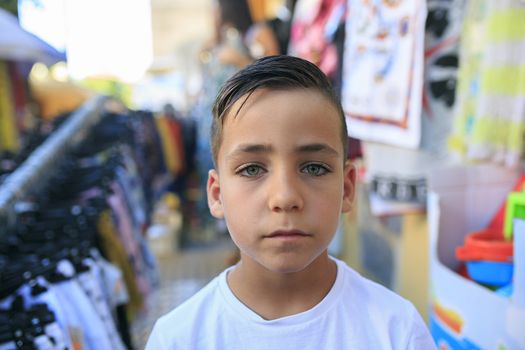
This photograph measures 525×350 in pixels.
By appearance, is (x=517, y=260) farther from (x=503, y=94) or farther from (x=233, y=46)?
(x=233, y=46)

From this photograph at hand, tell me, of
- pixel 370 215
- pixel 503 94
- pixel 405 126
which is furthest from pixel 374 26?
pixel 370 215

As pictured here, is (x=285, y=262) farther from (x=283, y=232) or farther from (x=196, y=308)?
(x=196, y=308)

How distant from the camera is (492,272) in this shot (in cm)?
131

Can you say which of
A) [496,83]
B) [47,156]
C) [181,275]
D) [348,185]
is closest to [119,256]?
[47,156]

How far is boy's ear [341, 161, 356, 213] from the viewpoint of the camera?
3.14 feet

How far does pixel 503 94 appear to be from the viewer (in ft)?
5.05

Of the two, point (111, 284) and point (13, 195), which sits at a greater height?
point (13, 195)

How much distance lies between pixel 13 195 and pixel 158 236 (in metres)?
2.89

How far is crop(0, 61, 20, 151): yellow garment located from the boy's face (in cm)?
260

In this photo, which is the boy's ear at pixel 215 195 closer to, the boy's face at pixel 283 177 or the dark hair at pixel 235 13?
the boy's face at pixel 283 177

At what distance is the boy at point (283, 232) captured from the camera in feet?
2.62

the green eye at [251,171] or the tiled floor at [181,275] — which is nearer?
the green eye at [251,171]

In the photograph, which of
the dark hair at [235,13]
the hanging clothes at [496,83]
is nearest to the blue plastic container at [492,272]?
the hanging clothes at [496,83]

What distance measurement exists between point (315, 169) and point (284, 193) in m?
0.09
